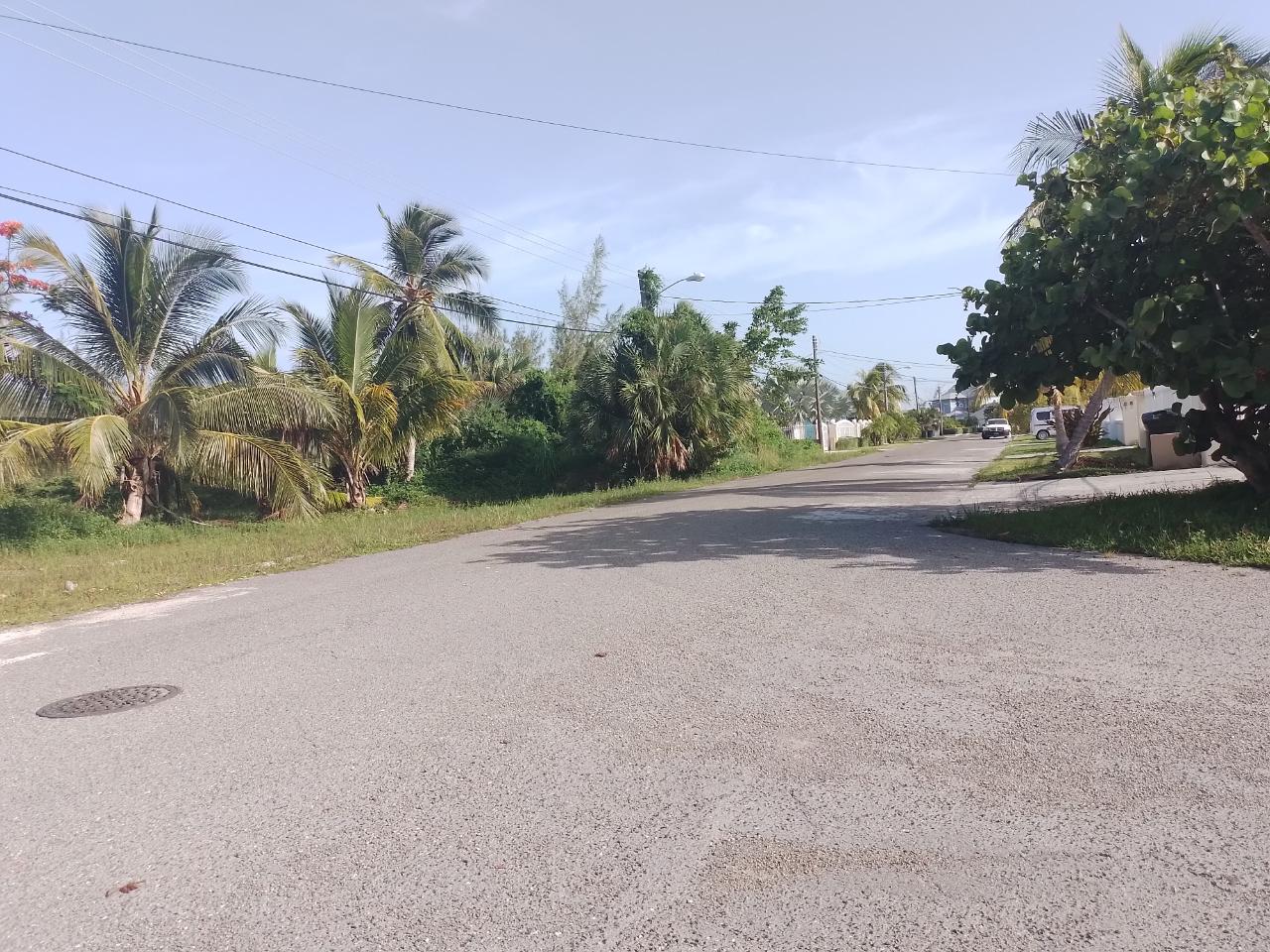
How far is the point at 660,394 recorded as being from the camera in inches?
1008

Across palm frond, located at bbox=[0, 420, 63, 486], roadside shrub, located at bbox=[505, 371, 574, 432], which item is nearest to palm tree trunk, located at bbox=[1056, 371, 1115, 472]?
roadside shrub, located at bbox=[505, 371, 574, 432]

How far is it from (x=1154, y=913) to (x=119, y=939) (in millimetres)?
3355

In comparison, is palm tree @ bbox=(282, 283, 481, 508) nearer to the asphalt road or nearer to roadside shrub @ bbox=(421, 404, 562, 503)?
roadside shrub @ bbox=(421, 404, 562, 503)

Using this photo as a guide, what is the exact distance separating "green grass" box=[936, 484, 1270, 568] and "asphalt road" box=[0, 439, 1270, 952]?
940 millimetres

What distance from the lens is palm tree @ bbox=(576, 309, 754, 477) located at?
2558cm

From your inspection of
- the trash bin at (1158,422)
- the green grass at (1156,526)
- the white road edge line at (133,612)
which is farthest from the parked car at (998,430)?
the white road edge line at (133,612)

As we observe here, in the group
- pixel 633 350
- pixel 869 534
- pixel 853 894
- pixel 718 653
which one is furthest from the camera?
pixel 633 350

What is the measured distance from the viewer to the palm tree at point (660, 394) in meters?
25.6

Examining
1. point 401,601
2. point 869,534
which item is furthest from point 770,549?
point 401,601

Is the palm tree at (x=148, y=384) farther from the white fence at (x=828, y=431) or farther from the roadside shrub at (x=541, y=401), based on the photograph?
the white fence at (x=828, y=431)

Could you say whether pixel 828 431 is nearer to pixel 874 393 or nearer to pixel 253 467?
pixel 874 393

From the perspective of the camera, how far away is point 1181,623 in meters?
6.13

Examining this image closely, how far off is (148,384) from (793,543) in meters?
14.5

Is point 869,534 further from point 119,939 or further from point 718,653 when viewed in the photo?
point 119,939
